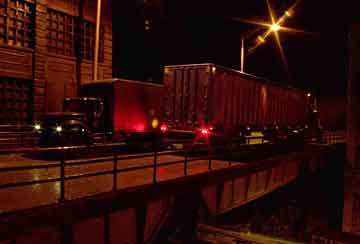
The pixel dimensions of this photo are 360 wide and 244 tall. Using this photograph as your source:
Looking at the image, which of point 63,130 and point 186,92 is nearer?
point 63,130

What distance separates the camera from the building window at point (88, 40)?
20.2 meters

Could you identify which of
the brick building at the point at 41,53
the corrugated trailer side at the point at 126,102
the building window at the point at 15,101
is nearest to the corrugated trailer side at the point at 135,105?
the corrugated trailer side at the point at 126,102

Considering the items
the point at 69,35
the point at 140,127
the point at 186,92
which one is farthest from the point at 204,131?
the point at 69,35

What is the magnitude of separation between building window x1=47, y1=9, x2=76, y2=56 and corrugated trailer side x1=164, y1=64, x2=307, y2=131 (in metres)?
7.33

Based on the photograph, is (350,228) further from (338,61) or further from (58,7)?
(338,61)

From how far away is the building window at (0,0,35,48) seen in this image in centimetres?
1614

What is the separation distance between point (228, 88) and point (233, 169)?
5310mm

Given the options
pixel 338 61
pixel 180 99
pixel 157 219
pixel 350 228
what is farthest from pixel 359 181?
pixel 338 61

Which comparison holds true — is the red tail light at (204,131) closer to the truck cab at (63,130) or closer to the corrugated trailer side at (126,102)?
the corrugated trailer side at (126,102)

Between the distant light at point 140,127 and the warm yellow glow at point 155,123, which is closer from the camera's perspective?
the distant light at point 140,127

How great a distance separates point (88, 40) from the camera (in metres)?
20.8

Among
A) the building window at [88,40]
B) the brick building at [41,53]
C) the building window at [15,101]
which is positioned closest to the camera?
the building window at [15,101]

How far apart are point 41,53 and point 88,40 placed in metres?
3.86

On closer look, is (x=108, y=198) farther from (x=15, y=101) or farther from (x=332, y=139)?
(x=332, y=139)
